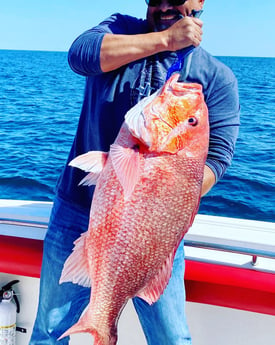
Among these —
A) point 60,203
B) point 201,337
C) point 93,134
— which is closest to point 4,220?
point 60,203

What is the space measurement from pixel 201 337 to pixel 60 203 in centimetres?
112

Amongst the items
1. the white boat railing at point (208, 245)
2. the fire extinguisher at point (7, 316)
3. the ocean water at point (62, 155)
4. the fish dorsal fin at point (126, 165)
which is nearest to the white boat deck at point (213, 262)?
the white boat railing at point (208, 245)

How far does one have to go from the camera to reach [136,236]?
148 cm

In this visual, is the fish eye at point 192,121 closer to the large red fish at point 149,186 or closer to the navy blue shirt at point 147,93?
the large red fish at point 149,186

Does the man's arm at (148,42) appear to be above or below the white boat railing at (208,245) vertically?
above

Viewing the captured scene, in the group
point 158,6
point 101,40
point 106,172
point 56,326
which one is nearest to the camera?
point 106,172

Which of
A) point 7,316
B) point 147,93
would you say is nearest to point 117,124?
point 147,93

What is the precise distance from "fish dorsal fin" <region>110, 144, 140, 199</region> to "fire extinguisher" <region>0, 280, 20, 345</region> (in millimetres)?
1425

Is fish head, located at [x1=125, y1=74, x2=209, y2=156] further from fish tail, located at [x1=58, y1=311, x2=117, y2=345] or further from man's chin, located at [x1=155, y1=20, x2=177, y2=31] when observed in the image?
fish tail, located at [x1=58, y1=311, x2=117, y2=345]

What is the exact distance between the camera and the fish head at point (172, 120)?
143 centimetres

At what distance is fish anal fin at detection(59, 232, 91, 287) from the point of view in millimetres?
1560

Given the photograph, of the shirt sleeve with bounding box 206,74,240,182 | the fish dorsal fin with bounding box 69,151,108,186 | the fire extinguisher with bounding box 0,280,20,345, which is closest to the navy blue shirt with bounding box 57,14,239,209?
the shirt sleeve with bounding box 206,74,240,182

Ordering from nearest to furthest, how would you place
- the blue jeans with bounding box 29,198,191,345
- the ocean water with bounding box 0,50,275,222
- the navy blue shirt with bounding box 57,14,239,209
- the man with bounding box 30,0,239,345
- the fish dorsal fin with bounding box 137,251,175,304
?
the fish dorsal fin with bounding box 137,251,175,304 → the man with bounding box 30,0,239,345 → the navy blue shirt with bounding box 57,14,239,209 → the blue jeans with bounding box 29,198,191,345 → the ocean water with bounding box 0,50,275,222

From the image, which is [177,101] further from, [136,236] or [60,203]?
[60,203]
